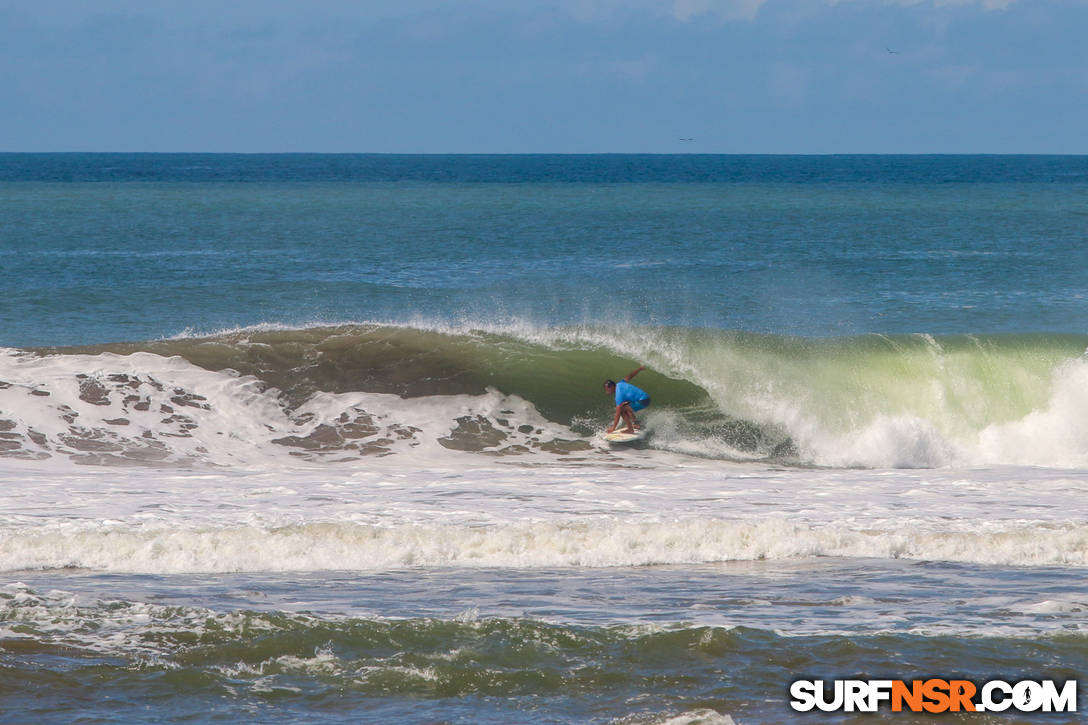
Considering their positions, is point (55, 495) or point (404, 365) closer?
point (55, 495)

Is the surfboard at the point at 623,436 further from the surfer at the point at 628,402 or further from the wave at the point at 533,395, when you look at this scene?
the wave at the point at 533,395

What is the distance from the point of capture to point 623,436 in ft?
55.9

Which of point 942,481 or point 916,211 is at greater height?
point 916,211

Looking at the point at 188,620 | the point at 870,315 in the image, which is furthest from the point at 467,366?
the point at 870,315

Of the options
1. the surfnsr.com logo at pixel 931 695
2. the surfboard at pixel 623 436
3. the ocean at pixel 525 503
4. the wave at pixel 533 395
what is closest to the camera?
the surfnsr.com logo at pixel 931 695

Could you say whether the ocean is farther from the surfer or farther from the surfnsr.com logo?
the surfer

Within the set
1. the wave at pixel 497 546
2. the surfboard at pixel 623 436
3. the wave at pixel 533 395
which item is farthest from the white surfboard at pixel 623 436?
the wave at pixel 497 546

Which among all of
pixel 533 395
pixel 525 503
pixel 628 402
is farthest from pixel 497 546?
pixel 533 395

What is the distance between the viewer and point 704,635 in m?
8.42

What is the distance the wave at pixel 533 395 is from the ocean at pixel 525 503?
8 cm

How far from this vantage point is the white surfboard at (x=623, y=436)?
17000mm

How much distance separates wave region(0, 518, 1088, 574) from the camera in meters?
10.7

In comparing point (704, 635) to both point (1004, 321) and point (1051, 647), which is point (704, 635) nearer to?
point (1051, 647)

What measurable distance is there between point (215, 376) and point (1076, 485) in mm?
12157
